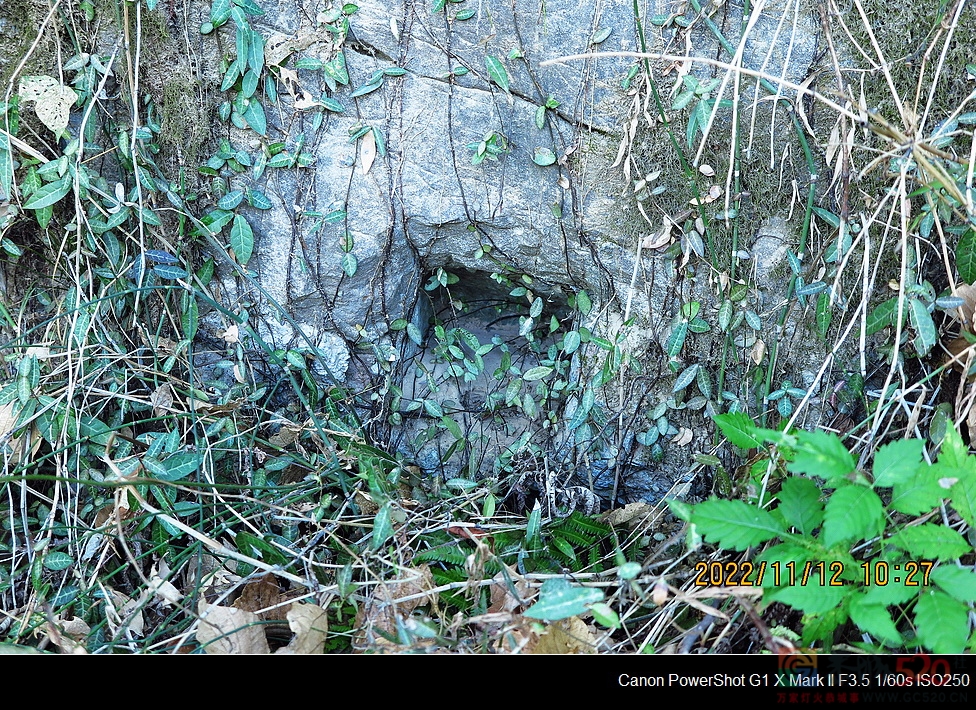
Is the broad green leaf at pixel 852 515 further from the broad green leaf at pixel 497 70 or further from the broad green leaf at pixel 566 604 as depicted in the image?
the broad green leaf at pixel 497 70

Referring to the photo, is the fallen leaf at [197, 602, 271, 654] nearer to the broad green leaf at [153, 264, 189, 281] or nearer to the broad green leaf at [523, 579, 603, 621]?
the broad green leaf at [523, 579, 603, 621]

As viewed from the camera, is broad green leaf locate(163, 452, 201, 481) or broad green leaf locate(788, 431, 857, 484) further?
broad green leaf locate(163, 452, 201, 481)

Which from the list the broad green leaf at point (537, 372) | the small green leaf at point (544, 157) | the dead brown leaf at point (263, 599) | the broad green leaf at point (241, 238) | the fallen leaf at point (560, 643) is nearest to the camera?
the fallen leaf at point (560, 643)

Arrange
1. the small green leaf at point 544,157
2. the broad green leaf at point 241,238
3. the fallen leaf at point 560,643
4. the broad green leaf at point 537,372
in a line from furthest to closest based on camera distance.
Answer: the broad green leaf at point 537,372
the broad green leaf at point 241,238
the small green leaf at point 544,157
the fallen leaf at point 560,643

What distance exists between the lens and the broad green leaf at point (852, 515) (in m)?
1.15

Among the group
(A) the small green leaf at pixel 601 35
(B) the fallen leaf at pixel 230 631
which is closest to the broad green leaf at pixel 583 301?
(A) the small green leaf at pixel 601 35

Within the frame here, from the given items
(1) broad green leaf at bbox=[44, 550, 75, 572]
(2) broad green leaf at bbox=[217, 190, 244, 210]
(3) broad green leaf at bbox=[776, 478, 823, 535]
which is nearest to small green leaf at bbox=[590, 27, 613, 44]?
(2) broad green leaf at bbox=[217, 190, 244, 210]

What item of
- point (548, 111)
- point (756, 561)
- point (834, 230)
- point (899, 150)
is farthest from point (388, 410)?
point (899, 150)

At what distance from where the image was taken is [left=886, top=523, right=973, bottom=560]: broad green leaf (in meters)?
1.24

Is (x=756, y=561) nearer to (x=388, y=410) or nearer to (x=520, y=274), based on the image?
(x=520, y=274)

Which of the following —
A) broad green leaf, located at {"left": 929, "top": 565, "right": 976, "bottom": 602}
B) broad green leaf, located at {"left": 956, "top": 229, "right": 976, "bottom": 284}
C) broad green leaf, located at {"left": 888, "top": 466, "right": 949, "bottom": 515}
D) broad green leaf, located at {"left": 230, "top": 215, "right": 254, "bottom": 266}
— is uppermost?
broad green leaf, located at {"left": 230, "top": 215, "right": 254, "bottom": 266}

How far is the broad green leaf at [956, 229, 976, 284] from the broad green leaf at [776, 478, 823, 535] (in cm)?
67
